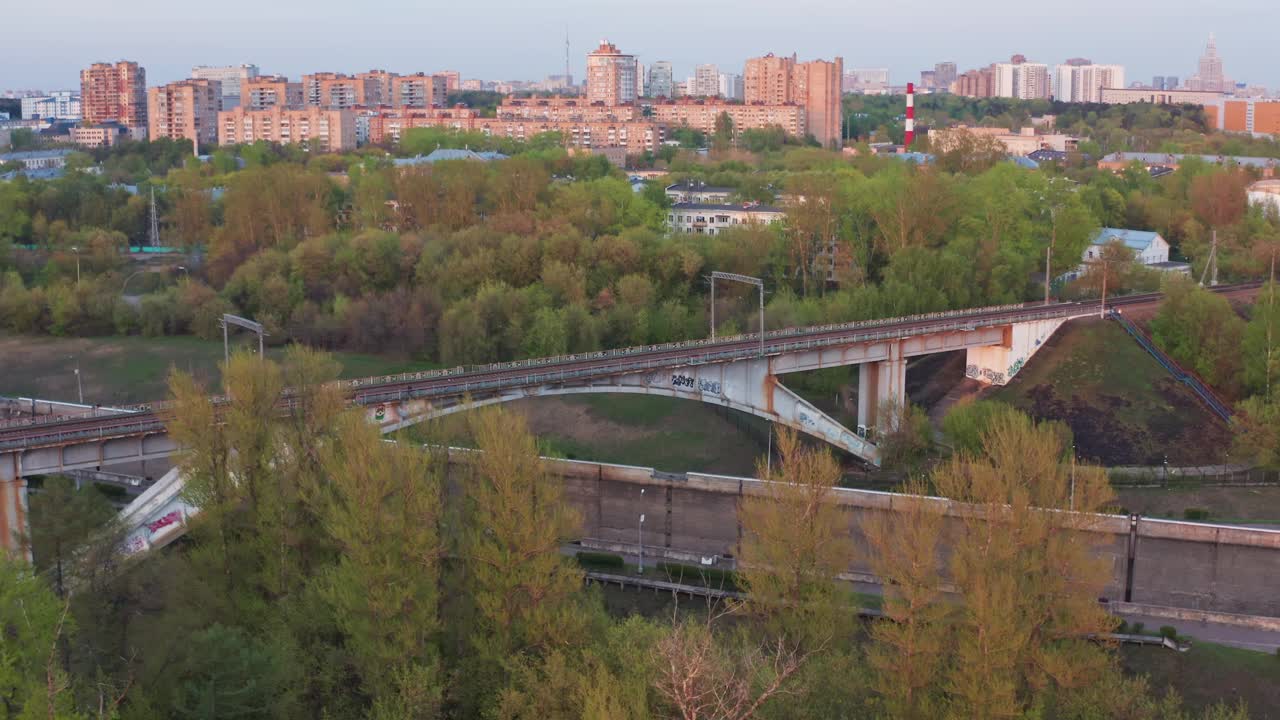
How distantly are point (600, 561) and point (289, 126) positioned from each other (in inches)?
3692

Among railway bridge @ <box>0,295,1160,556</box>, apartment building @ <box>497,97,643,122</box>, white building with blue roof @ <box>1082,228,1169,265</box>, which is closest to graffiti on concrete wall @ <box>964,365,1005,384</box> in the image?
railway bridge @ <box>0,295,1160,556</box>

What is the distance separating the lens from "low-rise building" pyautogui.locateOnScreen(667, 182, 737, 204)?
224ft

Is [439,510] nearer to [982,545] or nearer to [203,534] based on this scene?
[203,534]

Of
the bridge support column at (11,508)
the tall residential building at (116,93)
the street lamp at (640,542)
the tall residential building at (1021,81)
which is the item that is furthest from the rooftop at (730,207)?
the tall residential building at (1021,81)

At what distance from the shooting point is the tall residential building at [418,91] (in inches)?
5886

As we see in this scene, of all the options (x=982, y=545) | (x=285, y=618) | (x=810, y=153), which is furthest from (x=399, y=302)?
(x=810, y=153)

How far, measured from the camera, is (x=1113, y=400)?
1502 inches

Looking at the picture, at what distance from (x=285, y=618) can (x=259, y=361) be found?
462 cm

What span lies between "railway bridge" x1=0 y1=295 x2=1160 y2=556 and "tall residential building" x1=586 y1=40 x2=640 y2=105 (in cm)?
10873

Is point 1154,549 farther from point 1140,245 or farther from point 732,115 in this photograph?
point 732,115

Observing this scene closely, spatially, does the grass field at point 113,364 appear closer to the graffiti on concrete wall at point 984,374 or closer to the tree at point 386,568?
the graffiti on concrete wall at point 984,374

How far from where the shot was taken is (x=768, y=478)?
21.0 meters

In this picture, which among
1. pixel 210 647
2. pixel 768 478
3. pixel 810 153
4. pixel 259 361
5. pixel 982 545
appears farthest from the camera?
pixel 810 153

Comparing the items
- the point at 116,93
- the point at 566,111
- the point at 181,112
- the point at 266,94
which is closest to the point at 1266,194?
the point at 566,111
